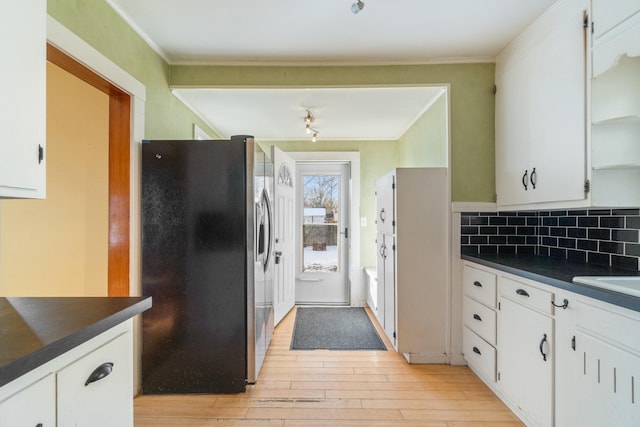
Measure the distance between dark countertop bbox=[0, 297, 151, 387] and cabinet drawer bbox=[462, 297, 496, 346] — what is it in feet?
6.69

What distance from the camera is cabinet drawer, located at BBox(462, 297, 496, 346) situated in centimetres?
209

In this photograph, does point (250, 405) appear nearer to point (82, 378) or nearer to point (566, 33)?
point (82, 378)

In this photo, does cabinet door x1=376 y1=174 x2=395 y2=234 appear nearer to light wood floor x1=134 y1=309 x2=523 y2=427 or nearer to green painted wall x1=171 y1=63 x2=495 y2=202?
green painted wall x1=171 y1=63 x2=495 y2=202

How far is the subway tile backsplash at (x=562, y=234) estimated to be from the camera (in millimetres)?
1786

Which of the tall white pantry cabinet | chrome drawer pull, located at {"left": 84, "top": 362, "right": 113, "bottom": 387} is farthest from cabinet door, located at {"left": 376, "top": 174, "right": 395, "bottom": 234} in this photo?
chrome drawer pull, located at {"left": 84, "top": 362, "right": 113, "bottom": 387}

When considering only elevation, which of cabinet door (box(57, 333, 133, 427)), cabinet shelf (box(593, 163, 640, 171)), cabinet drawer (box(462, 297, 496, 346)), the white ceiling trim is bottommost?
cabinet drawer (box(462, 297, 496, 346))

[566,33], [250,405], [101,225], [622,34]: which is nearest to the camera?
[622,34]

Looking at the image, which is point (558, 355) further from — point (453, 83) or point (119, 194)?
point (119, 194)

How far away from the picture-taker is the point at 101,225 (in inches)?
84.0

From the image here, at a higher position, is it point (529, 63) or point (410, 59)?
point (410, 59)

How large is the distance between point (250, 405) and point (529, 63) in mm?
2864


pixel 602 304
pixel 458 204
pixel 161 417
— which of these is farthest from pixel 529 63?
pixel 161 417

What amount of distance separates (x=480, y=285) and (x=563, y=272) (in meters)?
0.62

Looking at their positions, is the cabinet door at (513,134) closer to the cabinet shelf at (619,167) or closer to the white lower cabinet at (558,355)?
the cabinet shelf at (619,167)
